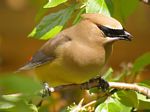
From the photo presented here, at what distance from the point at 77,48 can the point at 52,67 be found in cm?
11

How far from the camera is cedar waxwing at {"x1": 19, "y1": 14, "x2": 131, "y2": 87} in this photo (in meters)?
1.52

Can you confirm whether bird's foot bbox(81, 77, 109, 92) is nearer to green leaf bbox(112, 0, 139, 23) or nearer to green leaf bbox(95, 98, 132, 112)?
green leaf bbox(95, 98, 132, 112)

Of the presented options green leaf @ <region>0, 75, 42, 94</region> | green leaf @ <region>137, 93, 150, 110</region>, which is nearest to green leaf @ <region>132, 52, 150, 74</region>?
green leaf @ <region>137, 93, 150, 110</region>

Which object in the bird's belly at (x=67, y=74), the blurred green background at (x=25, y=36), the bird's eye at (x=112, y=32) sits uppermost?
the blurred green background at (x=25, y=36)

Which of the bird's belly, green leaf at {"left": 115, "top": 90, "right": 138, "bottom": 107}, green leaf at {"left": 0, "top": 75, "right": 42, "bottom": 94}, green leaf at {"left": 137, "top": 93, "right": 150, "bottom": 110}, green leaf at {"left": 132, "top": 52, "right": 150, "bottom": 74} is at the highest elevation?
the bird's belly

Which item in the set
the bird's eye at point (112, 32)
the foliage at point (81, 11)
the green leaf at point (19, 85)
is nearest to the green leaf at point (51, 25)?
the foliage at point (81, 11)

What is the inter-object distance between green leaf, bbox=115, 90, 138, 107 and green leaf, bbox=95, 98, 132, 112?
0.05 ft

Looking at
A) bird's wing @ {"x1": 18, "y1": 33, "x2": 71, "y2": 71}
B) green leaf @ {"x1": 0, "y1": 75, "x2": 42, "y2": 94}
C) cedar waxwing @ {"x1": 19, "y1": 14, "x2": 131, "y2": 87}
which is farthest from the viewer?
bird's wing @ {"x1": 18, "y1": 33, "x2": 71, "y2": 71}

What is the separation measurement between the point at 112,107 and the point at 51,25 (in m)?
0.37

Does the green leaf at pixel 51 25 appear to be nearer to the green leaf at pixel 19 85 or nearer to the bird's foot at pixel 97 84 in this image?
the bird's foot at pixel 97 84

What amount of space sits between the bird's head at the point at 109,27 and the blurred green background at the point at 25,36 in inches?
110

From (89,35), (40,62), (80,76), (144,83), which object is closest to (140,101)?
(144,83)

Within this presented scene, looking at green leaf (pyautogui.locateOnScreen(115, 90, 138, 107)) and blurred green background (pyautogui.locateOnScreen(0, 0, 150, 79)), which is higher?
blurred green background (pyautogui.locateOnScreen(0, 0, 150, 79))

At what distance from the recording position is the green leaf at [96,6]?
1383mm
